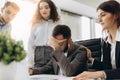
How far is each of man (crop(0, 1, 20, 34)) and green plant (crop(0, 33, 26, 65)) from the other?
94 millimetres

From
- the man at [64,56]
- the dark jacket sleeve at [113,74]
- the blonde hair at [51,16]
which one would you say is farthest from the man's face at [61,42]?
the dark jacket sleeve at [113,74]

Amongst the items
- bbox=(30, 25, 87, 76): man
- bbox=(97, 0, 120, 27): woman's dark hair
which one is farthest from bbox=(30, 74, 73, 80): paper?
bbox=(97, 0, 120, 27): woman's dark hair

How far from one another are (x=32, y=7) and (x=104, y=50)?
1.33ft

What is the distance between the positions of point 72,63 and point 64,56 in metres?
0.05

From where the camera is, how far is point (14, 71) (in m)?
0.96

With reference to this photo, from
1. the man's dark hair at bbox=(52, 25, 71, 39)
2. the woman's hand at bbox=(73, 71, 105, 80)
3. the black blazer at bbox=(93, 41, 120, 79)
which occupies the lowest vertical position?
the woman's hand at bbox=(73, 71, 105, 80)

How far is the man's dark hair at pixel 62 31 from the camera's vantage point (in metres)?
1.07

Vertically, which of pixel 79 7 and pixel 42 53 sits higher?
pixel 79 7

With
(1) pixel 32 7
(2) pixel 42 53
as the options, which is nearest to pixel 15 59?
(2) pixel 42 53

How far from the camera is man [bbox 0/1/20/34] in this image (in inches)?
41.0

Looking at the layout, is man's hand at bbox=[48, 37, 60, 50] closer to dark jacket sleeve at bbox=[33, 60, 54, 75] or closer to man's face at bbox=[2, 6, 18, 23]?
dark jacket sleeve at bbox=[33, 60, 54, 75]

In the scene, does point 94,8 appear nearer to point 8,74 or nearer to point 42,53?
point 42,53

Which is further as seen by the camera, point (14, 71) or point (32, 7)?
point (32, 7)

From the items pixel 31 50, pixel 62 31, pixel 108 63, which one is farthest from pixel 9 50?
pixel 108 63
